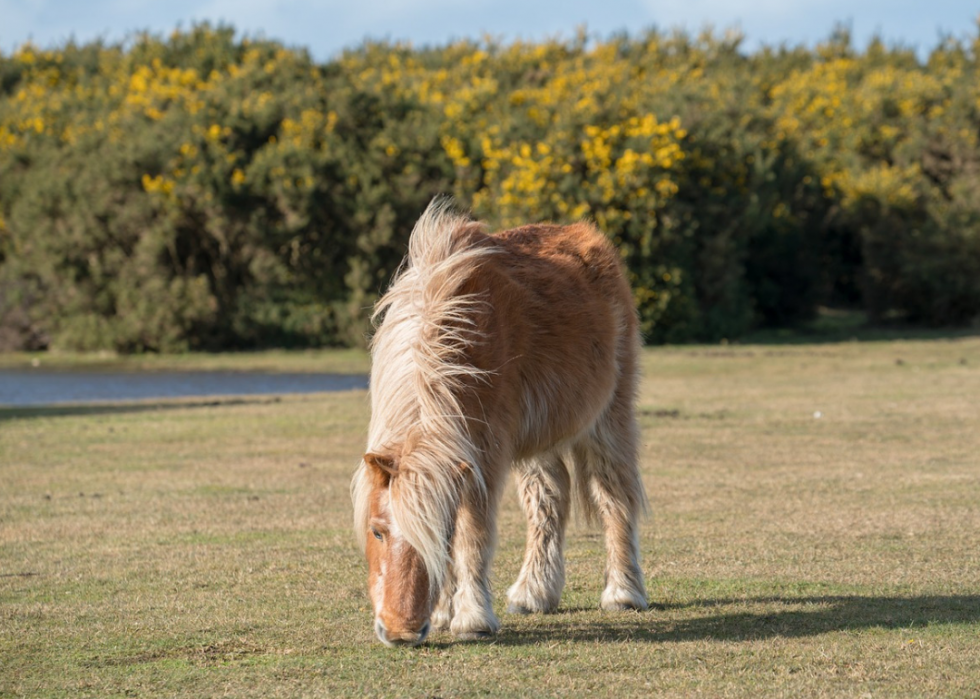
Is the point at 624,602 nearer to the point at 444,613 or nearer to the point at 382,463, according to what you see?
the point at 444,613

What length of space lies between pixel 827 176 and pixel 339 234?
1472 cm

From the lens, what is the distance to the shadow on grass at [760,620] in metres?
6.44

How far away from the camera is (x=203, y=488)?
1160 cm

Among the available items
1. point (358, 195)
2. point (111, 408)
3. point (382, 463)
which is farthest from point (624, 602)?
point (358, 195)

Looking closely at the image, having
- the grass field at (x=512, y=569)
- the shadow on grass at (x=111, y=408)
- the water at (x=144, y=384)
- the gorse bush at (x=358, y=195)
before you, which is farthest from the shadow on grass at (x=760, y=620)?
the gorse bush at (x=358, y=195)

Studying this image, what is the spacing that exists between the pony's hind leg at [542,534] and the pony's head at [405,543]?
1.54 metres

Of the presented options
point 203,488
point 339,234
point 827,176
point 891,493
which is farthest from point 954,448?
point 827,176

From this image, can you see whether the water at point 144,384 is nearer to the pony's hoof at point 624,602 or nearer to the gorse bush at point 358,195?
the gorse bush at point 358,195

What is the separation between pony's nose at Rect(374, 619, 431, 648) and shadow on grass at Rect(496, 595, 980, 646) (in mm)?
785

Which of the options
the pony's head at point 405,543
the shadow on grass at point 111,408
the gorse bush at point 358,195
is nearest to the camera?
the pony's head at point 405,543

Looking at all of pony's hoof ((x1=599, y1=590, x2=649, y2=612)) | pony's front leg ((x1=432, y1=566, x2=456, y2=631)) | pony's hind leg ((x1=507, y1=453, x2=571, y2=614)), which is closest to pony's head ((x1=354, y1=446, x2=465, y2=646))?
pony's front leg ((x1=432, y1=566, x2=456, y2=631))

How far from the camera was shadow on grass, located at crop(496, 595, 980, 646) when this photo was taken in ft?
21.1

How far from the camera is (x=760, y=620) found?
22.3ft

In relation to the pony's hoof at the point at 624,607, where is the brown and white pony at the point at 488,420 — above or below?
above
